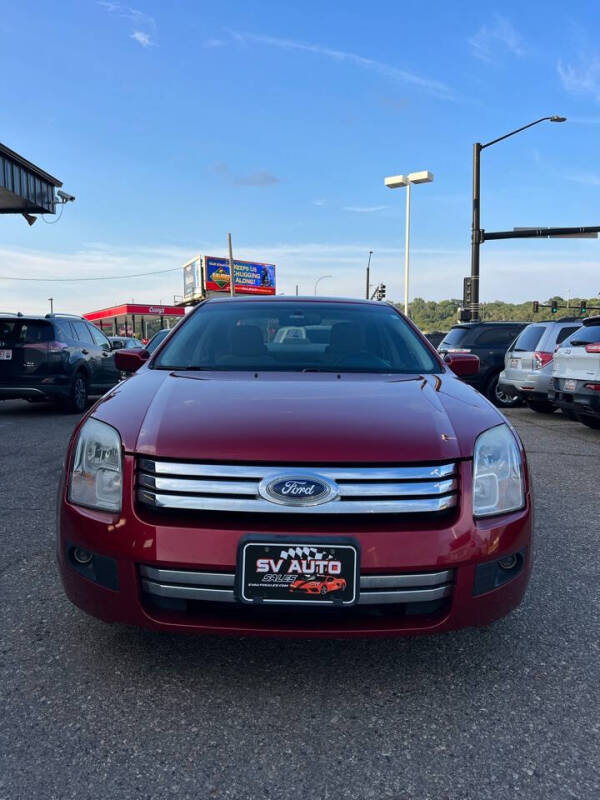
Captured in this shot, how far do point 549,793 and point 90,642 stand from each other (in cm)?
170

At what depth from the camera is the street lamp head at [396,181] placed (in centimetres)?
2890

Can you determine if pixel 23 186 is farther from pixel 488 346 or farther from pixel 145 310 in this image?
pixel 145 310

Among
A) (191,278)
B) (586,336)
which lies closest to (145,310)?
(191,278)

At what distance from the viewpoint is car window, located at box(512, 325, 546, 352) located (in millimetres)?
10234

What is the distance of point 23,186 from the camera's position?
15758 mm

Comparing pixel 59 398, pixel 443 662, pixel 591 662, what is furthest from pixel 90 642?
pixel 59 398

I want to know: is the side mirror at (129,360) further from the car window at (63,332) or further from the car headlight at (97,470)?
the car window at (63,332)

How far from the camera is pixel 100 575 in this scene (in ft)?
7.09

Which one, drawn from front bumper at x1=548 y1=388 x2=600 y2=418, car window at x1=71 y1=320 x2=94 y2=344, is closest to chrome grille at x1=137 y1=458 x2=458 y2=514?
front bumper at x1=548 y1=388 x2=600 y2=418

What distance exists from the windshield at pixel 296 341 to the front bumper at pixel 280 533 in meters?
1.22

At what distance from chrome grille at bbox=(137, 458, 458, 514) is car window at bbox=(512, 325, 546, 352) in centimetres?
878

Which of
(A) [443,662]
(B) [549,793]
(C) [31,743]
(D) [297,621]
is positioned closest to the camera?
(B) [549,793]

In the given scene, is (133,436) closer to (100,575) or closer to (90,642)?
(100,575)

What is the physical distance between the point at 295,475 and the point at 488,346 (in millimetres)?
11403
